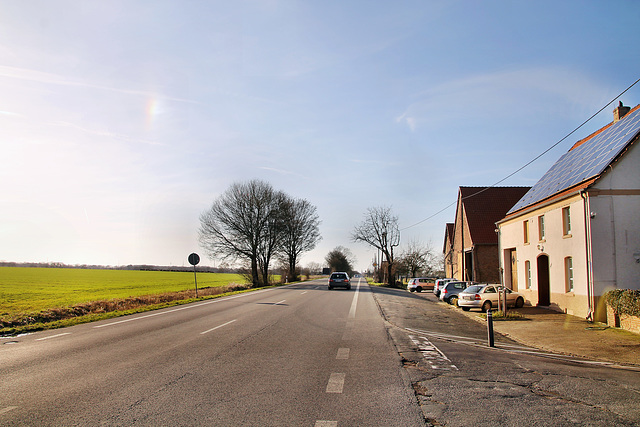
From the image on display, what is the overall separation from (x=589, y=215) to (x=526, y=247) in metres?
7.34

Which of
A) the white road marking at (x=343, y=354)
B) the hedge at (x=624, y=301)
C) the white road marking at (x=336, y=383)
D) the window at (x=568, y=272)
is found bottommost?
the white road marking at (x=343, y=354)

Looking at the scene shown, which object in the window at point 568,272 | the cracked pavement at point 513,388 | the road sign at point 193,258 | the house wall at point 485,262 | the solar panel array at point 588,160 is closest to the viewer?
the cracked pavement at point 513,388

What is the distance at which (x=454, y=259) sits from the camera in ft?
→ 158

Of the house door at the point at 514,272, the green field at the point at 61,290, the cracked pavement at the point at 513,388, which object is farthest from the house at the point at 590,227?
→ the green field at the point at 61,290

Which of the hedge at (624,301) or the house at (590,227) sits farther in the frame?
the house at (590,227)

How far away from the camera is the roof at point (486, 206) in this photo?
39.3 m

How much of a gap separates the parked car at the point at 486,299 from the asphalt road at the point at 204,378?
38.3ft

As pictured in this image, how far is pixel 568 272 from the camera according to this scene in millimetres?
19000

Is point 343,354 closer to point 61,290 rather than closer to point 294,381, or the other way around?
point 294,381

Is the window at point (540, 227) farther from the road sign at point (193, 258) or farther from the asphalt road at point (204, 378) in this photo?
the road sign at point (193, 258)

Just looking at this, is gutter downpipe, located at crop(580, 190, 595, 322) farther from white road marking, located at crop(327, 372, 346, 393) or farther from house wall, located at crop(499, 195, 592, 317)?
white road marking, located at crop(327, 372, 346, 393)

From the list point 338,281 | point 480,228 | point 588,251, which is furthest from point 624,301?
point 338,281

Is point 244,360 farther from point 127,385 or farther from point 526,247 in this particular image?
point 526,247

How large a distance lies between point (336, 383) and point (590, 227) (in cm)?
1438
